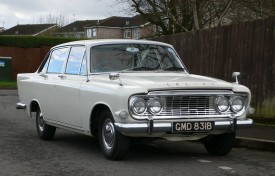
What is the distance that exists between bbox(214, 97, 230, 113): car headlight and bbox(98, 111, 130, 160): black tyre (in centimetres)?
126

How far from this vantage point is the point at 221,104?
268 inches

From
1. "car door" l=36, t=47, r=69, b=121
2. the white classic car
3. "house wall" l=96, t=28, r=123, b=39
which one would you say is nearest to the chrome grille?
the white classic car

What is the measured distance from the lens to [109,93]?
6684 millimetres

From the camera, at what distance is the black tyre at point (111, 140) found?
6.65 meters

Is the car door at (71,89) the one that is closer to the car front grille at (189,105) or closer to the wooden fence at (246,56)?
the car front grille at (189,105)

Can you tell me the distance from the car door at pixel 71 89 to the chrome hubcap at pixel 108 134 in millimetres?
653

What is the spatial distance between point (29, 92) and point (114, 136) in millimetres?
3352

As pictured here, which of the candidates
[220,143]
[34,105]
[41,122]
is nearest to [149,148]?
[220,143]

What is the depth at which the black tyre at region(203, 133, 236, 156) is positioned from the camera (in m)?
7.29

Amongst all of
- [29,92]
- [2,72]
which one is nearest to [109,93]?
[29,92]

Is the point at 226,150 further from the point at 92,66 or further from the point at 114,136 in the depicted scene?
the point at 92,66

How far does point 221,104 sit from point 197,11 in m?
12.3

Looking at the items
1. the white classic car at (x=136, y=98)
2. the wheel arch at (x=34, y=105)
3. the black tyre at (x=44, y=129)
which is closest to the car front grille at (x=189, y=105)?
the white classic car at (x=136, y=98)

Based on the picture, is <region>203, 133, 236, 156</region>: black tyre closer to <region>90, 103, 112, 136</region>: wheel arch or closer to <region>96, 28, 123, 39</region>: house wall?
<region>90, 103, 112, 136</region>: wheel arch
